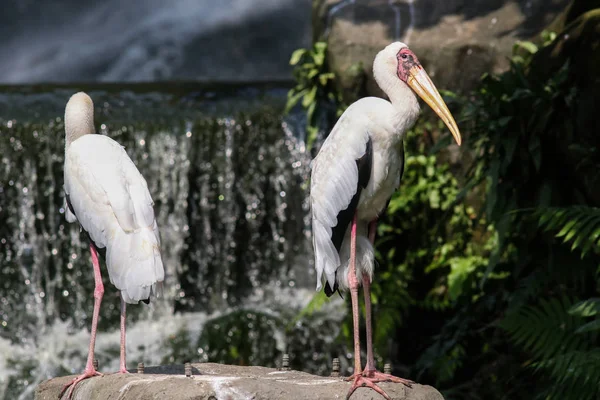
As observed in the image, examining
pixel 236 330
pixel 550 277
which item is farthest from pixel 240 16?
pixel 550 277

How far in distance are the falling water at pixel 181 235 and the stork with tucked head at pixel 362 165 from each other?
14.9 ft

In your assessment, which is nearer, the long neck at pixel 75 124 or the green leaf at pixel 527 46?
the long neck at pixel 75 124

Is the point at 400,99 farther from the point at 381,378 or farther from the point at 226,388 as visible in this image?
the point at 226,388

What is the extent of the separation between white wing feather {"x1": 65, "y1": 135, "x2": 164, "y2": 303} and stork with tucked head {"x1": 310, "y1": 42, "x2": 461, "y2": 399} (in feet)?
3.23

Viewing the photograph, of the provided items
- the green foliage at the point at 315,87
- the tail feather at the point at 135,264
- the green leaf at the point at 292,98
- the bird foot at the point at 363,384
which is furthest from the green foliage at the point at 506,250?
the tail feather at the point at 135,264

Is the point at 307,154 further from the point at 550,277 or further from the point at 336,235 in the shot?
the point at 336,235

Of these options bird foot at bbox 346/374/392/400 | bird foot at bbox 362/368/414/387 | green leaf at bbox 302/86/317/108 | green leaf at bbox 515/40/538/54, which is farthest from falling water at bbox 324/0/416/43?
bird foot at bbox 346/374/392/400

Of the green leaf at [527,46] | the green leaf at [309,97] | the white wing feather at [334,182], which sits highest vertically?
the green leaf at [527,46]

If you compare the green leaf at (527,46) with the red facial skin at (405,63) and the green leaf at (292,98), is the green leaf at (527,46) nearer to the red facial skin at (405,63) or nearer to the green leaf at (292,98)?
the green leaf at (292,98)

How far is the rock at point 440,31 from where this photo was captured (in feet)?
34.9

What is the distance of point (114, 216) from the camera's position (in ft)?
21.5

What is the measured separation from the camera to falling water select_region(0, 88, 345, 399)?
1123cm

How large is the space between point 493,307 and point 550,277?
3.52 ft

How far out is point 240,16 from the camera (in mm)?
19391
